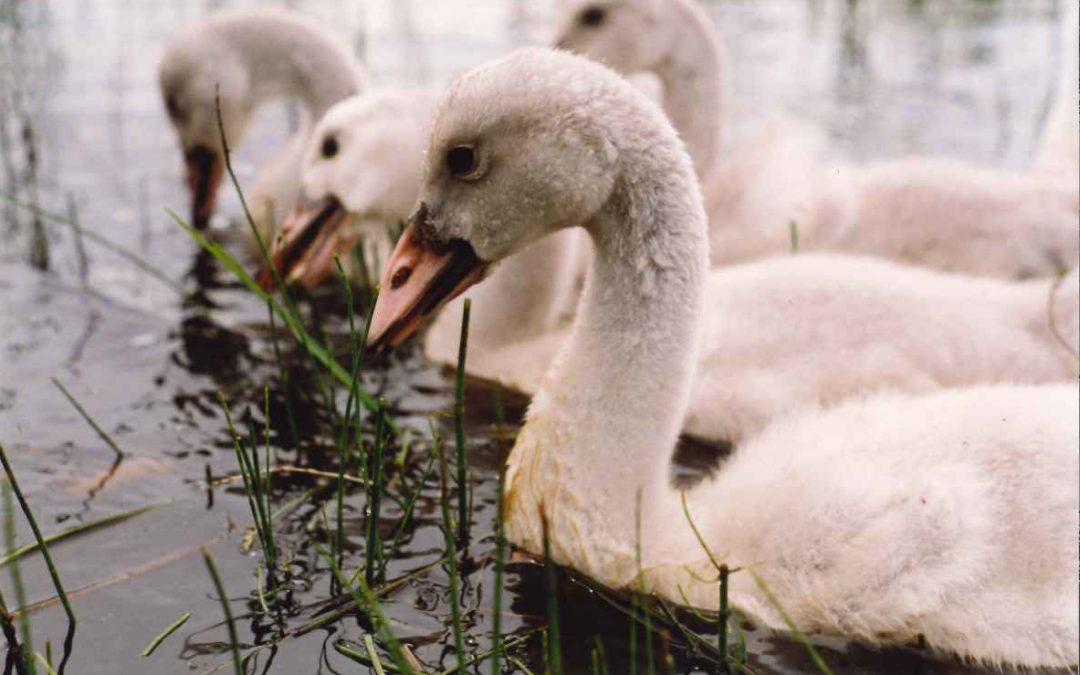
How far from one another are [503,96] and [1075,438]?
1746mm

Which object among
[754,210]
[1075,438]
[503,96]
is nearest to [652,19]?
[754,210]

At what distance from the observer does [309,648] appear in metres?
3.86

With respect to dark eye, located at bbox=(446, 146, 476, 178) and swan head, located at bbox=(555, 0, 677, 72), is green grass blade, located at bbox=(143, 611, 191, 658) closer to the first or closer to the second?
dark eye, located at bbox=(446, 146, 476, 178)

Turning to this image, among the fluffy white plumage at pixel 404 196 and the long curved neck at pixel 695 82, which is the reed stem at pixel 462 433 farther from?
the long curved neck at pixel 695 82

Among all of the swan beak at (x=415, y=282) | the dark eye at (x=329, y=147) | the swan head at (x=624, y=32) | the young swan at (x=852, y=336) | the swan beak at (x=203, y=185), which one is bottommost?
the young swan at (x=852, y=336)

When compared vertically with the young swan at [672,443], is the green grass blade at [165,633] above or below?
below

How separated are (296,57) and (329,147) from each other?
1.47 m

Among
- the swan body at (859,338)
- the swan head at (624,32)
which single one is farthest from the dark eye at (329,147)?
the swan body at (859,338)

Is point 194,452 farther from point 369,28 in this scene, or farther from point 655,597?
point 369,28

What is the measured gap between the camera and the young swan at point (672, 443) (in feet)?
12.1

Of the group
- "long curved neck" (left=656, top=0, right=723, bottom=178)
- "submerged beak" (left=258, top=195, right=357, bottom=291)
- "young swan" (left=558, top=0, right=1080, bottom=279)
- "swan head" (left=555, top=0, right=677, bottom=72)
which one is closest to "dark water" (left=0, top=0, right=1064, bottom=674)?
"submerged beak" (left=258, top=195, right=357, bottom=291)

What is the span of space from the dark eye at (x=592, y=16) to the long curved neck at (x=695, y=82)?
353mm

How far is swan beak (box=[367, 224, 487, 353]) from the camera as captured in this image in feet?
13.5

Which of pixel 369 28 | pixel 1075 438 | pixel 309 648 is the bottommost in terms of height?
pixel 309 648
